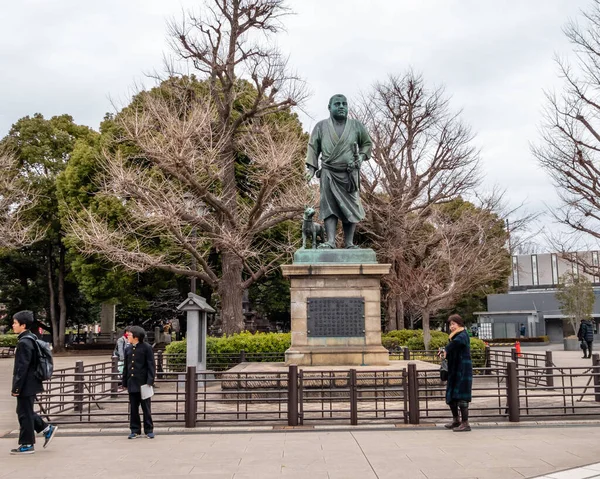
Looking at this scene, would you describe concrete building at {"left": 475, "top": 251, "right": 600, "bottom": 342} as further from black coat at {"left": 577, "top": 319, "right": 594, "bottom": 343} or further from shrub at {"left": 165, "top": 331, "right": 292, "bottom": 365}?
shrub at {"left": 165, "top": 331, "right": 292, "bottom": 365}

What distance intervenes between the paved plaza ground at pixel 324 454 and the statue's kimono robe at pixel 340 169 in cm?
530

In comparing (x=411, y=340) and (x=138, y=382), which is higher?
(x=138, y=382)

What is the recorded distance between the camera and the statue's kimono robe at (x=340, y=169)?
42.2 ft

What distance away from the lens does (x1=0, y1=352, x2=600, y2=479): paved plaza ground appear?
6352mm

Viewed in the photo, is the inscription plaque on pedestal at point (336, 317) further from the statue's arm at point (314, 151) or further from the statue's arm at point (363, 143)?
the statue's arm at point (363, 143)

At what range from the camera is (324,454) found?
721cm

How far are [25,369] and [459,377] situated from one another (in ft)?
19.2

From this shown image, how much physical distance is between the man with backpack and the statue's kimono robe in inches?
272

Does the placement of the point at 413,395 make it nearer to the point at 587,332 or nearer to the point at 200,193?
the point at 200,193

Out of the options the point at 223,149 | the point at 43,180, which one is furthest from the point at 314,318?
the point at 43,180

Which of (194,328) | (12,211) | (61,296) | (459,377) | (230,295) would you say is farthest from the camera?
(61,296)

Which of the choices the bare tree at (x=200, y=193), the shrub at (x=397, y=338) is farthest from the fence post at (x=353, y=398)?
the shrub at (x=397, y=338)

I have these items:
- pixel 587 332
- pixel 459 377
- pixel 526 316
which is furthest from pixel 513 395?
pixel 526 316

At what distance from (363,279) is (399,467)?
592 cm
